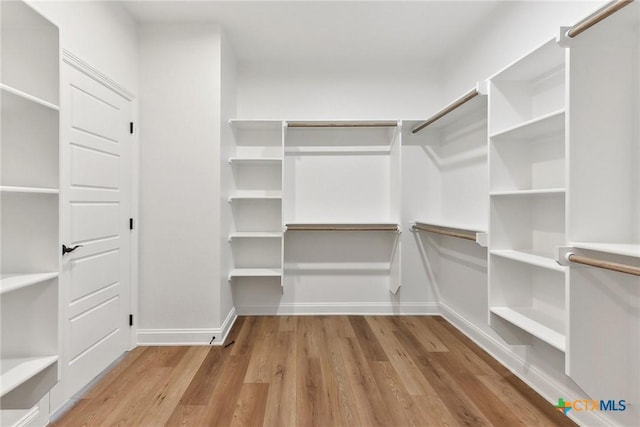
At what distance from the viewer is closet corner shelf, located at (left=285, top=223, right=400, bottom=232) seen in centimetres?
313

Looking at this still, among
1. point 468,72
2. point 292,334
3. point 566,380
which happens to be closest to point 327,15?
point 468,72

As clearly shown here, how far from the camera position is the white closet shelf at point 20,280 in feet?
3.90

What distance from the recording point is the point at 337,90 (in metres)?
3.48

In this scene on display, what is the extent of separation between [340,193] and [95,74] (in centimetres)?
234

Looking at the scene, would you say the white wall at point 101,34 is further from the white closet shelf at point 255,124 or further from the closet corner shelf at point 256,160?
the closet corner shelf at point 256,160

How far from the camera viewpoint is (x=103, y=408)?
1.87 meters

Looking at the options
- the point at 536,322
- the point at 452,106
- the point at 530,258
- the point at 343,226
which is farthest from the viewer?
the point at 343,226

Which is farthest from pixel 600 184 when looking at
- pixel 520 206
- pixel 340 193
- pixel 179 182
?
pixel 179 182

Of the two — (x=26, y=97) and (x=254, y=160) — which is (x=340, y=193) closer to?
(x=254, y=160)

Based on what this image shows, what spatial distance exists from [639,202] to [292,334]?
2557mm

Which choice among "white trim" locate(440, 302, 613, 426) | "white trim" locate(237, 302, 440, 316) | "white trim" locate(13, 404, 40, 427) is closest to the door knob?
"white trim" locate(13, 404, 40, 427)

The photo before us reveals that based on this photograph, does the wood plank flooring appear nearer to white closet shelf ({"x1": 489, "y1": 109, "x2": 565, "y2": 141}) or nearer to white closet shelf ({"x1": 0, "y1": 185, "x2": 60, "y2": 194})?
white closet shelf ({"x1": 0, "y1": 185, "x2": 60, "y2": 194})

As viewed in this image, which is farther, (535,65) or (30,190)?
(535,65)

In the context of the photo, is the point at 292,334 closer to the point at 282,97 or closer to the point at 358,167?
the point at 358,167
